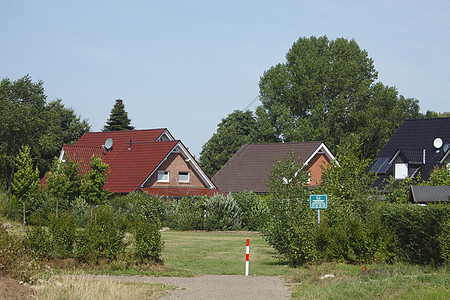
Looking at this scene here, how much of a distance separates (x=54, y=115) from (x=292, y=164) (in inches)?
2014

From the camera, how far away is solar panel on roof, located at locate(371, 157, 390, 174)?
51216 millimetres

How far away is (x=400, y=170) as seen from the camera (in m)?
51.9

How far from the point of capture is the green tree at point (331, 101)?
72.8 metres

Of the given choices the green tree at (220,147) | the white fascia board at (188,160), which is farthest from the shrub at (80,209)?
the green tree at (220,147)

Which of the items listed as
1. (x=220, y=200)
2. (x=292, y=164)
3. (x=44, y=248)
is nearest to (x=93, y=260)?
(x=44, y=248)

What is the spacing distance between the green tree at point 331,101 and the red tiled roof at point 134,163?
22638 millimetres

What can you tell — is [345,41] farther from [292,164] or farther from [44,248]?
[44,248]

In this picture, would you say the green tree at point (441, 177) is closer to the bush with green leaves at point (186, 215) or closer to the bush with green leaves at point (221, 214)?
the bush with green leaves at point (221, 214)

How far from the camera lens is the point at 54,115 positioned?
6894 cm

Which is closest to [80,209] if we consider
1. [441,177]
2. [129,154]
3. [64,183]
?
[64,183]

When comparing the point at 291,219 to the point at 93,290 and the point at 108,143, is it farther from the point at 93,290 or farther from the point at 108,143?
the point at 108,143

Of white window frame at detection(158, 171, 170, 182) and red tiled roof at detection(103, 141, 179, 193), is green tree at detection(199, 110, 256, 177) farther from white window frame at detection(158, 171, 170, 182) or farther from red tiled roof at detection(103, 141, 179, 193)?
white window frame at detection(158, 171, 170, 182)

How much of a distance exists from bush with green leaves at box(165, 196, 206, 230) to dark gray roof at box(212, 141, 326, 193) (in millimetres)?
15534

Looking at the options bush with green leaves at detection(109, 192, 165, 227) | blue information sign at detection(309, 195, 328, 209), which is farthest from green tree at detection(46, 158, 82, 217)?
blue information sign at detection(309, 195, 328, 209)
